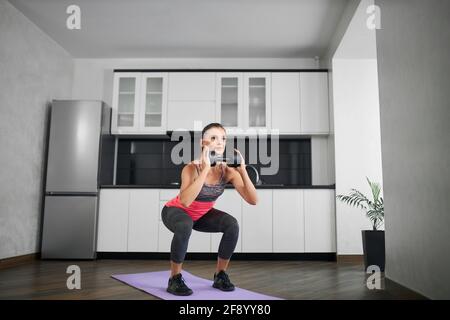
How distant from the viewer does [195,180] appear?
234cm

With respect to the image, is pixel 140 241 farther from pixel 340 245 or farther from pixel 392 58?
pixel 392 58

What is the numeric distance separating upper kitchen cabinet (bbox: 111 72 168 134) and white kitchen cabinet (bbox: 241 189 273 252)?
58.3 inches

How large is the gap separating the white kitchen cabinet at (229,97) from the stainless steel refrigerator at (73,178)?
1.42m

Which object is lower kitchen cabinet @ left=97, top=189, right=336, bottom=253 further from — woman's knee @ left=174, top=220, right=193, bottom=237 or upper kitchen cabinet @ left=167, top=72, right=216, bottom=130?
woman's knee @ left=174, top=220, right=193, bottom=237

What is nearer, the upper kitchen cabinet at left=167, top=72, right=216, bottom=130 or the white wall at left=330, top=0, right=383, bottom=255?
the white wall at left=330, top=0, right=383, bottom=255

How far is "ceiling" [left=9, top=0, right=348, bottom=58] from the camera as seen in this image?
3.93m

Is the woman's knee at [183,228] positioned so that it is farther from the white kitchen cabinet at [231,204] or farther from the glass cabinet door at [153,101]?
the glass cabinet door at [153,101]

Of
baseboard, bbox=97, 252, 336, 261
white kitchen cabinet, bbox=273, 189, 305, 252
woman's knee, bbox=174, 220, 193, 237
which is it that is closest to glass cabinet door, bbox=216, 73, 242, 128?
white kitchen cabinet, bbox=273, 189, 305, 252

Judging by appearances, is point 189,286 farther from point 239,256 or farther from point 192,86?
point 192,86

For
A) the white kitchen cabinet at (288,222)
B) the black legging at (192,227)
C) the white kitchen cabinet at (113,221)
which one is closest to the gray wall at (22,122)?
the white kitchen cabinet at (113,221)

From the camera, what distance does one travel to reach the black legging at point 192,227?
236cm

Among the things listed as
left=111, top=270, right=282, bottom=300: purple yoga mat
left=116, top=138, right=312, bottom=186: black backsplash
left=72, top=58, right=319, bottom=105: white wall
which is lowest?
left=111, top=270, right=282, bottom=300: purple yoga mat

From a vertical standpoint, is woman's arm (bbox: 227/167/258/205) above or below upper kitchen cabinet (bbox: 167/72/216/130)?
below

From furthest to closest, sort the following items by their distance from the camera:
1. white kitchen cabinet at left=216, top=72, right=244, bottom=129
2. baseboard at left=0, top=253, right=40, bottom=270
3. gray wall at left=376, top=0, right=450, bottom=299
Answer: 1. white kitchen cabinet at left=216, top=72, right=244, bottom=129
2. baseboard at left=0, top=253, right=40, bottom=270
3. gray wall at left=376, top=0, right=450, bottom=299
